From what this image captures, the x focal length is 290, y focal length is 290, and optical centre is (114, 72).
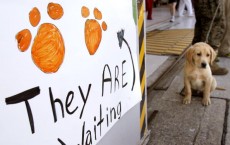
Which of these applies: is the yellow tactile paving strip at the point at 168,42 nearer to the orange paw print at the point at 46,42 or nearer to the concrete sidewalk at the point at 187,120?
the concrete sidewalk at the point at 187,120

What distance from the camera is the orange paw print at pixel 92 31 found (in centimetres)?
138

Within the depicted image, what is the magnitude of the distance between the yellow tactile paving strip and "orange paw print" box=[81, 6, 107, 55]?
4323 mm

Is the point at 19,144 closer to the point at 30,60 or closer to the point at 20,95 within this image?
the point at 20,95

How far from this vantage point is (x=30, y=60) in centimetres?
104

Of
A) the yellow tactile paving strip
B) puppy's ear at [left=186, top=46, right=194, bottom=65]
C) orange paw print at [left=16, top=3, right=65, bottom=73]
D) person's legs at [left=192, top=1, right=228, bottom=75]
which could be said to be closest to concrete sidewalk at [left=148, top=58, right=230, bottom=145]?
puppy's ear at [left=186, top=46, right=194, bottom=65]

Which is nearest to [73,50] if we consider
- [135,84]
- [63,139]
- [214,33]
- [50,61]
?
[50,61]

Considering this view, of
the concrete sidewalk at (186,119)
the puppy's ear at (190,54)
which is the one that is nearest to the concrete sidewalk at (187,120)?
the concrete sidewalk at (186,119)

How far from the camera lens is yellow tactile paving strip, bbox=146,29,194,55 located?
5898mm

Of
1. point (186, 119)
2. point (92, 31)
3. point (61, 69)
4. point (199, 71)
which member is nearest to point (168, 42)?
point (199, 71)

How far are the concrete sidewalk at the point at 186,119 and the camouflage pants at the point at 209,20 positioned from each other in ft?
2.68

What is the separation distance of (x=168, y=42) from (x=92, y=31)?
5563 mm

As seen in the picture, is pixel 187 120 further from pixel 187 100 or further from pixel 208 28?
pixel 208 28

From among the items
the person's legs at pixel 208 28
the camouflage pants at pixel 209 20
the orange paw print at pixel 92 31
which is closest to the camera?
the orange paw print at pixel 92 31

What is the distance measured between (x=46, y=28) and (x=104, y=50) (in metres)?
0.51
